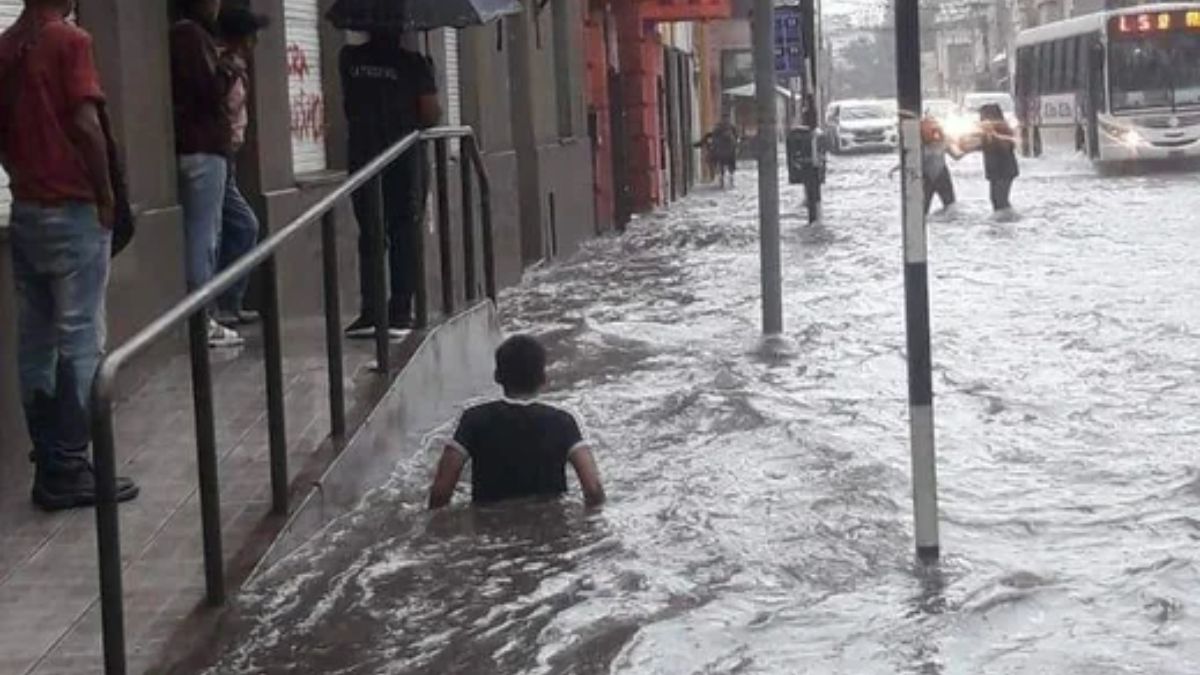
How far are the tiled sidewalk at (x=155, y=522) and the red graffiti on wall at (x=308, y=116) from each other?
5375mm

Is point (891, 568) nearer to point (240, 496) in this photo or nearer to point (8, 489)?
point (240, 496)

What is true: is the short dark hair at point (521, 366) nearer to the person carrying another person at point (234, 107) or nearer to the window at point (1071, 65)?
the person carrying another person at point (234, 107)

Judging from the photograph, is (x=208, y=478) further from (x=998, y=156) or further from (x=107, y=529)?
(x=998, y=156)

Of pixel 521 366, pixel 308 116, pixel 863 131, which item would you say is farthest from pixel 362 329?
pixel 863 131

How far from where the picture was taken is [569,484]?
29.8 ft

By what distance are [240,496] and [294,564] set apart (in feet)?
0.99

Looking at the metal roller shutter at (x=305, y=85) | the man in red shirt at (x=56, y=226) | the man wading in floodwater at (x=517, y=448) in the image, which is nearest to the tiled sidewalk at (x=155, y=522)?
the man in red shirt at (x=56, y=226)

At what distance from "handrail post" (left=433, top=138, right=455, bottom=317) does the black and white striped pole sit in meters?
4.39

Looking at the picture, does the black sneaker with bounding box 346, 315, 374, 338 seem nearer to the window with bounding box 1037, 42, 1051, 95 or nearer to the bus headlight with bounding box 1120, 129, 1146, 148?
the bus headlight with bounding box 1120, 129, 1146, 148

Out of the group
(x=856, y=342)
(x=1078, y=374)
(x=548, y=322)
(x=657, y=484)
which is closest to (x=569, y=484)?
(x=657, y=484)

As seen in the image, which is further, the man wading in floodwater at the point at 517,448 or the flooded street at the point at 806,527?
the man wading in floodwater at the point at 517,448

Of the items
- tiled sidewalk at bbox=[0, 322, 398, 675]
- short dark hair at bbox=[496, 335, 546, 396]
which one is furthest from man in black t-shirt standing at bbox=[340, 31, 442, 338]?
tiled sidewalk at bbox=[0, 322, 398, 675]

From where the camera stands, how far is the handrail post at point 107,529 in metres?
5.52

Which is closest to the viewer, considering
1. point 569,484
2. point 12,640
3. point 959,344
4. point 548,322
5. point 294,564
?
point 12,640
